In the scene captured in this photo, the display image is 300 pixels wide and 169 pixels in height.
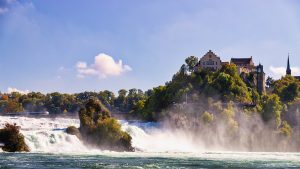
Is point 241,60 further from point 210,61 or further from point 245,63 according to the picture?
point 210,61

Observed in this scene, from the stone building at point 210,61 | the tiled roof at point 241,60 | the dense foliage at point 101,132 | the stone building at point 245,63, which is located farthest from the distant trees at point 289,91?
the dense foliage at point 101,132

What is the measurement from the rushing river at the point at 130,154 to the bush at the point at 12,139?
1399 mm

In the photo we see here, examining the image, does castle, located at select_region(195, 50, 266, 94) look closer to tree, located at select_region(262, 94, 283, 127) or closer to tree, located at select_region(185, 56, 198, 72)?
tree, located at select_region(185, 56, 198, 72)

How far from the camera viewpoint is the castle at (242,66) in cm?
12681

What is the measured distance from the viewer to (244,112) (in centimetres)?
10425

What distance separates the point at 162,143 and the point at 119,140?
14809 millimetres

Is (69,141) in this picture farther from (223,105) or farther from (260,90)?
(260,90)

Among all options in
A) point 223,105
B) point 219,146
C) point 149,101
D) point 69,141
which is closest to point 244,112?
point 223,105

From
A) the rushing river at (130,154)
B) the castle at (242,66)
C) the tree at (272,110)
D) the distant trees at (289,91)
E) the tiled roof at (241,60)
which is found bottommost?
the rushing river at (130,154)

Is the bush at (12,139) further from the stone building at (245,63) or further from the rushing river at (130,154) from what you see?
the stone building at (245,63)

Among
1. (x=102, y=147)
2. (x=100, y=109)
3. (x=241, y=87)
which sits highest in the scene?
(x=241, y=87)

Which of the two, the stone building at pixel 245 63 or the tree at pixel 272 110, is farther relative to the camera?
the stone building at pixel 245 63

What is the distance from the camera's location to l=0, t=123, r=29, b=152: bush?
58.7 m

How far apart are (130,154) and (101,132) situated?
9770mm
